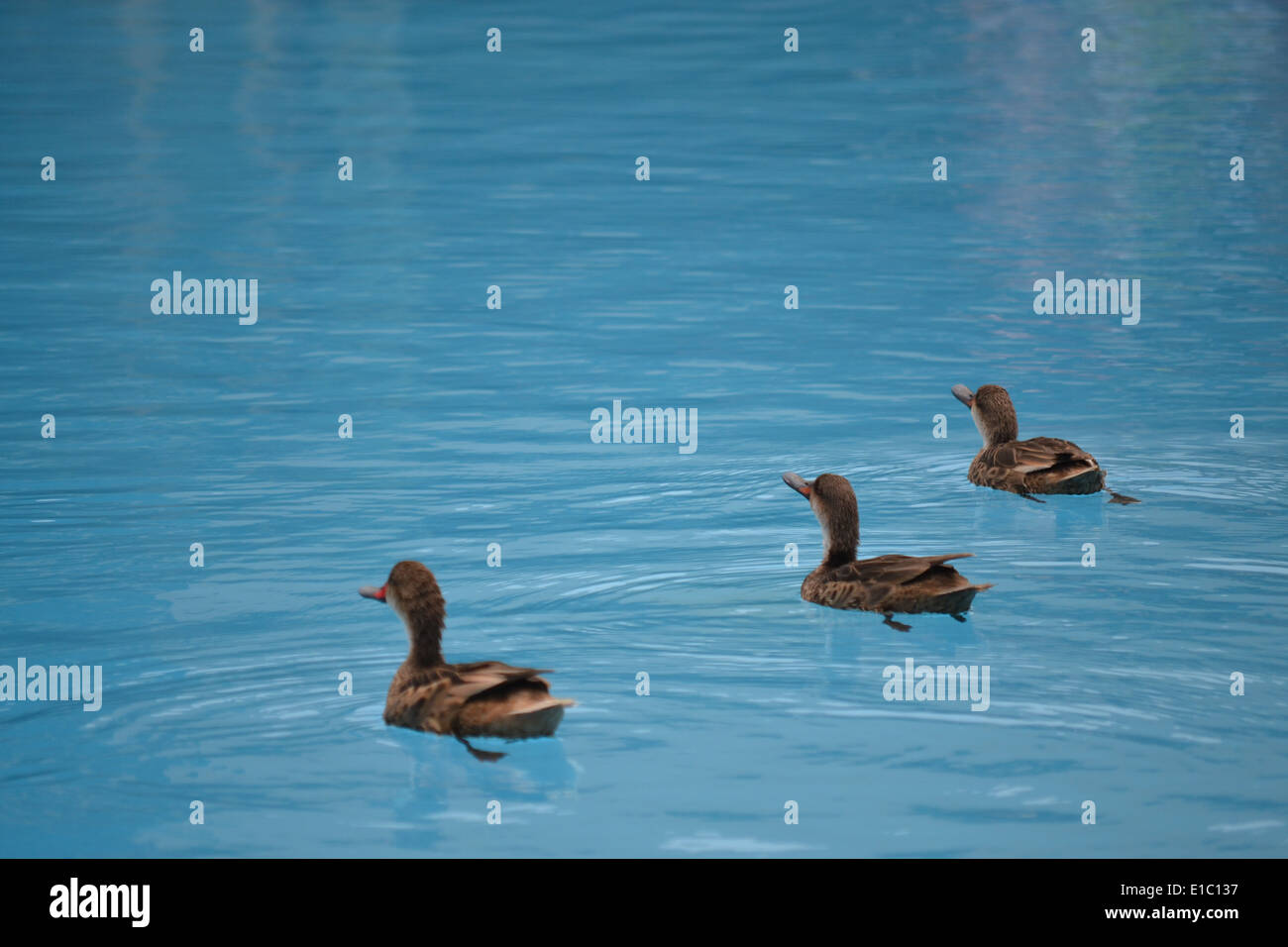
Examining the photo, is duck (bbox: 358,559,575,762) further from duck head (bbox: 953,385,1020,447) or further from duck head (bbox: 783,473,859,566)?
duck head (bbox: 953,385,1020,447)

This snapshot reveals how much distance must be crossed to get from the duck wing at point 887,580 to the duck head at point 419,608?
2.22 metres

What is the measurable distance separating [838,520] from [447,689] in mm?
2531

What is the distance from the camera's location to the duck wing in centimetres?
842

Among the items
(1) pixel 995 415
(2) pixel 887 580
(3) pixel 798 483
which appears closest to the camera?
(2) pixel 887 580

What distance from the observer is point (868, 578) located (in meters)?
8.59

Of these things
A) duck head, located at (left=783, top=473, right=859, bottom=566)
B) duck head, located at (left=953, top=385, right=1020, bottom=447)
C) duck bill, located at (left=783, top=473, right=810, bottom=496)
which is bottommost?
duck head, located at (left=783, top=473, right=859, bottom=566)

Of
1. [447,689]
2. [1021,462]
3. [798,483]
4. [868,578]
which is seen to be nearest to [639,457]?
[1021,462]

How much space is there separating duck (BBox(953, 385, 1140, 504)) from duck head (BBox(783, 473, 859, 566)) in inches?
82.9

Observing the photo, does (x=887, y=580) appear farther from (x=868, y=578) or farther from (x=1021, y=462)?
(x=1021, y=462)

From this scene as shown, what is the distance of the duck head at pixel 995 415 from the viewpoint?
11.0m

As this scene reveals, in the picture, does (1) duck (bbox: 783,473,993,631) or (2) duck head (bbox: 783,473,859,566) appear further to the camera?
(2) duck head (bbox: 783,473,859,566)

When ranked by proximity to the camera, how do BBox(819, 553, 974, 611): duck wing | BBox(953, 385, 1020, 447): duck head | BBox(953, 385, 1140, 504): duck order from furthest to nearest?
BBox(953, 385, 1020, 447): duck head → BBox(953, 385, 1140, 504): duck → BBox(819, 553, 974, 611): duck wing

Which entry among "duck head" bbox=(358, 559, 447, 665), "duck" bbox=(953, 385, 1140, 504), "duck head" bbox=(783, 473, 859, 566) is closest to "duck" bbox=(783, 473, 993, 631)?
"duck head" bbox=(783, 473, 859, 566)

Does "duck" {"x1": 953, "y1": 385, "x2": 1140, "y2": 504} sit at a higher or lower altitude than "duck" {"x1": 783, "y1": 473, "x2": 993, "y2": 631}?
higher
